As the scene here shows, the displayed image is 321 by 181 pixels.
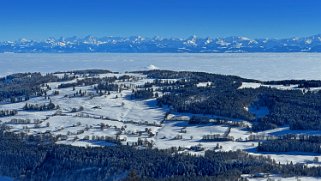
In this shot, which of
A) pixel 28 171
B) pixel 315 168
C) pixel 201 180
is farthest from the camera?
pixel 28 171

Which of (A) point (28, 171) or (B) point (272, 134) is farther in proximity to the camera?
(B) point (272, 134)

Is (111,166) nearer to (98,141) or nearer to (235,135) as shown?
(98,141)

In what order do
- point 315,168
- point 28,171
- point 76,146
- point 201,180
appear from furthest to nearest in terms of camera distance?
1. point 76,146
2. point 28,171
3. point 315,168
4. point 201,180

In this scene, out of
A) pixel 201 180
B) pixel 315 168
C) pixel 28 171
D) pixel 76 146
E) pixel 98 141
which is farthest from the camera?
pixel 98 141

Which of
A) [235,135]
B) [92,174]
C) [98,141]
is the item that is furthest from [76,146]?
[235,135]

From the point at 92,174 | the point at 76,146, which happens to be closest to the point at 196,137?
the point at 76,146

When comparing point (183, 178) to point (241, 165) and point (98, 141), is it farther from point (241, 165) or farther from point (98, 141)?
point (98, 141)

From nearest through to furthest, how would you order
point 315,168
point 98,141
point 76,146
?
point 315,168
point 76,146
point 98,141

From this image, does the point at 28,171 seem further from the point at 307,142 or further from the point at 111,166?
the point at 307,142

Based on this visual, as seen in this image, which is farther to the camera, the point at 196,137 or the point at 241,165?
the point at 196,137
